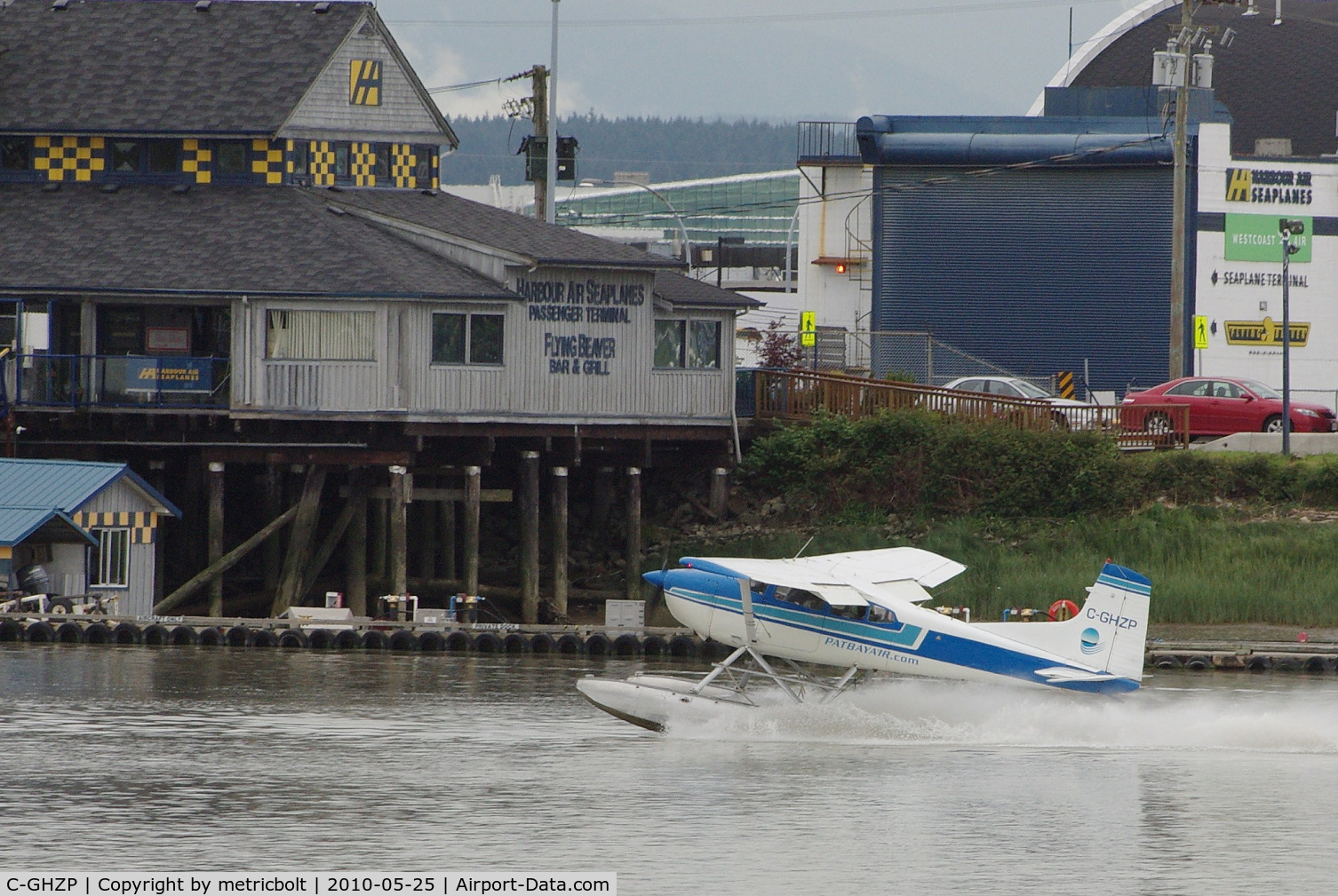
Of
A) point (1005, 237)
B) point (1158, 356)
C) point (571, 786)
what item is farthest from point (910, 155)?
point (571, 786)

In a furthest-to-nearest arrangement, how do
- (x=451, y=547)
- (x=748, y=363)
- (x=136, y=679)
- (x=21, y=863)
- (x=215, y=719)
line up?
(x=748, y=363) < (x=451, y=547) < (x=136, y=679) < (x=215, y=719) < (x=21, y=863)

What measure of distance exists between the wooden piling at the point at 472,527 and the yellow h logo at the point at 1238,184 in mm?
27067

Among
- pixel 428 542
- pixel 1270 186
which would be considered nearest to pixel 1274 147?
pixel 1270 186

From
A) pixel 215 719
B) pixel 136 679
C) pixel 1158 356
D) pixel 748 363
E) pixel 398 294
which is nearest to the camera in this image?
pixel 215 719

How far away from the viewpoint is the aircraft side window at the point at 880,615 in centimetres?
2367

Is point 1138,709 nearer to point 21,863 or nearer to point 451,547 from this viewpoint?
point 21,863

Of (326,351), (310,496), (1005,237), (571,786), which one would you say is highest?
(1005,237)

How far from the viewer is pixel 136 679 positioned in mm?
28438

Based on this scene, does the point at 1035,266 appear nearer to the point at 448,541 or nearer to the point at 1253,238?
the point at 1253,238

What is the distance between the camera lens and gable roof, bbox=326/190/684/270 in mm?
38344

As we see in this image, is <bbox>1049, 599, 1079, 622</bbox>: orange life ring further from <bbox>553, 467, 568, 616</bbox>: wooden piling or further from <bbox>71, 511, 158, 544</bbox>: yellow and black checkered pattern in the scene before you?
<bbox>71, 511, 158, 544</bbox>: yellow and black checkered pattern

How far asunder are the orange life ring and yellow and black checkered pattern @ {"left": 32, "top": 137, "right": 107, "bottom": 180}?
72.8ft

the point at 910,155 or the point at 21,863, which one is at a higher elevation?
the point at 910,155

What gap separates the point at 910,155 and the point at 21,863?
1610 inches
